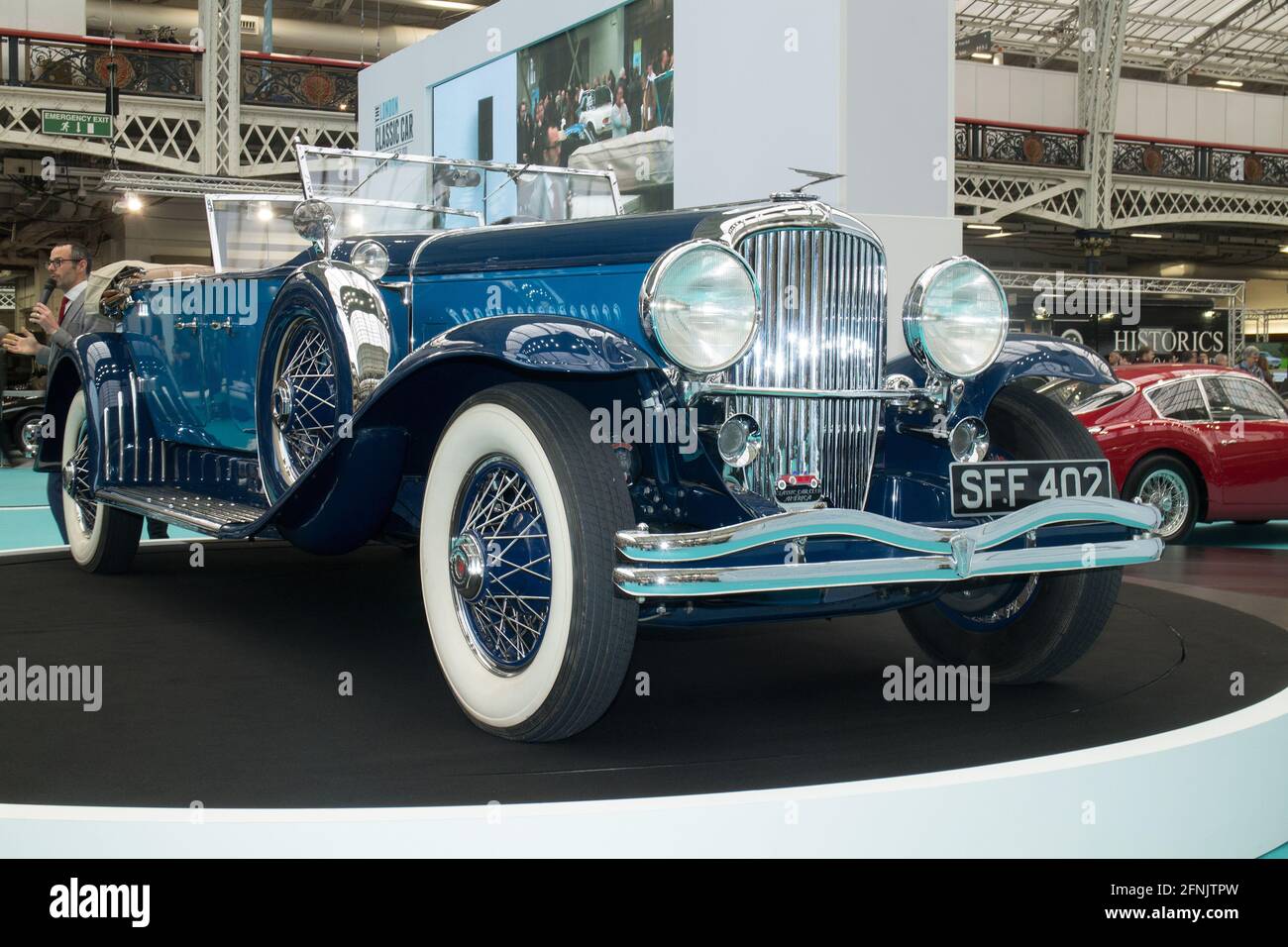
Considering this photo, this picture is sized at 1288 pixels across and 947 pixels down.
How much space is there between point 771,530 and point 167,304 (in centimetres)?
327

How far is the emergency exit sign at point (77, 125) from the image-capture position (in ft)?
51.1

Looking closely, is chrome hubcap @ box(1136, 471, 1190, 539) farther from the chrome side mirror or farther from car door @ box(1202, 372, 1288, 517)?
the chrome side mirror

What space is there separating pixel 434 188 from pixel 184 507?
144cm

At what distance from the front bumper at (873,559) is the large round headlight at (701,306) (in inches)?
17.3

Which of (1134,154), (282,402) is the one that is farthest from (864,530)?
(1134,154)

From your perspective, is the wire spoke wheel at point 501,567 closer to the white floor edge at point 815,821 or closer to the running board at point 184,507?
the white floor edge at point 815,821

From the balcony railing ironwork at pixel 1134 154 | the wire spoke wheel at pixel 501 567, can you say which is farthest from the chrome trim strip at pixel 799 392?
the balcony railing ironwork at pixel 1134 154

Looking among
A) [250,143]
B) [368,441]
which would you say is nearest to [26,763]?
[368,441]

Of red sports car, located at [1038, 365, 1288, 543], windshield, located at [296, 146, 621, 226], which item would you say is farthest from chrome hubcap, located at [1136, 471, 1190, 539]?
windshield, located at [296, 146, 621, 226]

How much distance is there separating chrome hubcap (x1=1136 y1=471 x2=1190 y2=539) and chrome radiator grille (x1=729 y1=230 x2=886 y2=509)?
5.15m

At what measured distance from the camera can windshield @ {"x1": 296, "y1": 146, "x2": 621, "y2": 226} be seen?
15.1 feet

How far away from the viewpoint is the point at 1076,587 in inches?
130

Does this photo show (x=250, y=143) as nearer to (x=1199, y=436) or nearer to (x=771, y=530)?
(x=1199, y=436)

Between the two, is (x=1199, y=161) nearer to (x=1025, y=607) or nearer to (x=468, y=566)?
(x=1025, y=607)
